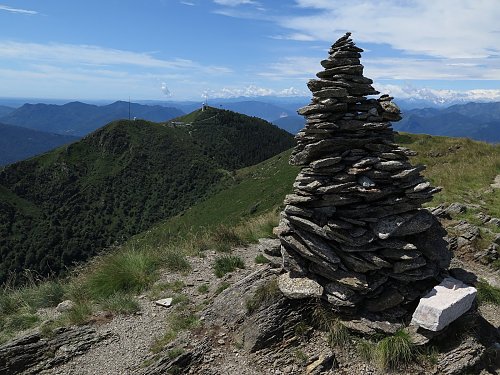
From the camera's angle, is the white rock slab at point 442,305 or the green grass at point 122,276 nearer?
the white rock slab at point 442,305

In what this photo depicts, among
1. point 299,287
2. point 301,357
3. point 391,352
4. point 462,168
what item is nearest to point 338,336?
point 301,357

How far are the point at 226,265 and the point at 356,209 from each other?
196 inches

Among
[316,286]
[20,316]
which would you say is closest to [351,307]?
[316,286]

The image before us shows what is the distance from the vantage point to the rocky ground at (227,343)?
8.66 metres

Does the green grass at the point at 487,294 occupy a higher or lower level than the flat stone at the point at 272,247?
lower

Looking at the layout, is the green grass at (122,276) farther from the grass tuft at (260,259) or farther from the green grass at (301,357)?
the green grass at (301,357)

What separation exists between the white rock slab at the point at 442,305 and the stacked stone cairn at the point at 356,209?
18.9 inches

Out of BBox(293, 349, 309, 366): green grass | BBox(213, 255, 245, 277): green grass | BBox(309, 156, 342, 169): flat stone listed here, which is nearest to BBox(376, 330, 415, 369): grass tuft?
BBox(293, 349, 309, 366): green grass

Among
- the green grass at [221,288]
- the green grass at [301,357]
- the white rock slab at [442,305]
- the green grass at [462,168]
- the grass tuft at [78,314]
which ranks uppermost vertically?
the green grass at [462,168]

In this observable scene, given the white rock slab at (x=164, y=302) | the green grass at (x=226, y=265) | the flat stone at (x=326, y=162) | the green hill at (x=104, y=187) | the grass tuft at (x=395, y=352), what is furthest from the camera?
the green hill at (x=104, y=187)

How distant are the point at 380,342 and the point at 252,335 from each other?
9.79ft

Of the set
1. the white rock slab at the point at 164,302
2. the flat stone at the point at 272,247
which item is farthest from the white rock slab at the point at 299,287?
the white rock slab at the point at 164,302

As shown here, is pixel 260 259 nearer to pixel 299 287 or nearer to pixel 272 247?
pixel 272 247

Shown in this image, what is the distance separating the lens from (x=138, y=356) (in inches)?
351
